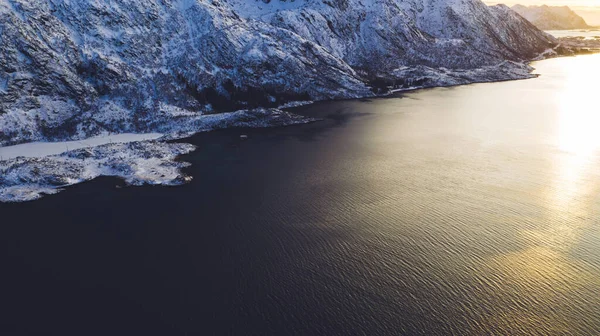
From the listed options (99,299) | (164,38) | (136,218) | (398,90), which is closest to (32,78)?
(164,38)

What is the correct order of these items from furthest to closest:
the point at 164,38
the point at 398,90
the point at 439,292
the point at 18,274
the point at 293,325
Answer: the point at 398,90 < the point at 164,38 < the point at 18,274 < the point at 439,292 < the point at 293,325

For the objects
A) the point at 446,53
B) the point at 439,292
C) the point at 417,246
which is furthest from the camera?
the point at 446,53

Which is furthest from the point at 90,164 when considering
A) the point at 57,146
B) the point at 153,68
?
the point at 153,68

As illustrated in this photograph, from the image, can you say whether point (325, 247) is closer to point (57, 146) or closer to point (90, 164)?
point (90, 164)

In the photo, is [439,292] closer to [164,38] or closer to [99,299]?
[99,299]

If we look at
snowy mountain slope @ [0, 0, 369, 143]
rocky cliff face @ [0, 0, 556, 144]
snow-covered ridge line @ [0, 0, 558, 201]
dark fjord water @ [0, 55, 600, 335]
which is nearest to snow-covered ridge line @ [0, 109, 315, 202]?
snow-covered ridge line @ [0, 0, 558, 201]

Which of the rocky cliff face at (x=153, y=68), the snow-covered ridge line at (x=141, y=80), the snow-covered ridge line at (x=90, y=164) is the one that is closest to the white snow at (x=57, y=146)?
the snow-covered ridge line at (x=90, y=164)
